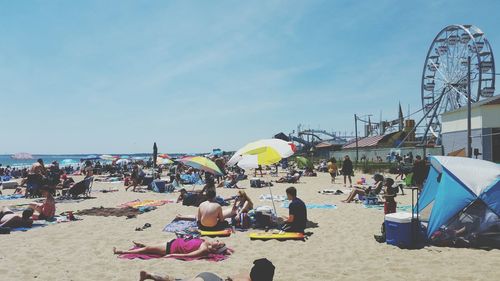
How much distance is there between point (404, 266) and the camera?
18.2 feet

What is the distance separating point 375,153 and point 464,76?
11.8 meters

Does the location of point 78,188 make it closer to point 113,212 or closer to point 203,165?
point 113,212

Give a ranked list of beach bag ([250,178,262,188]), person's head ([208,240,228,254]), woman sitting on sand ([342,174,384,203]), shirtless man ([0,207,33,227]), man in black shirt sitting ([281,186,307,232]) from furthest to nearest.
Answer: beach bag ([250,178,262,188]) → woman sitting on sand ([342,174,384,203]) → shirtless man ([0,207,33,227]) → man in black shirt sitting ([281,186,307,232]) → person's head ([208,240,228,254])

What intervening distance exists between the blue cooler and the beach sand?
202 mm

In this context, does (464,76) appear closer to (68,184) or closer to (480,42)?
(480,42)

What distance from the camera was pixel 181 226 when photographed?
841cm

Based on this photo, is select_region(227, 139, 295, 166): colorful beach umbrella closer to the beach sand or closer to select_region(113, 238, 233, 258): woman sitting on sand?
the beach sand

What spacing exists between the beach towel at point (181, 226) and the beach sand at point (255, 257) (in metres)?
0.23

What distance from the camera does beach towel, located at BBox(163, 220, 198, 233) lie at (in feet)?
26.3

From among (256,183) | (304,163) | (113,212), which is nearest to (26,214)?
(113,212)

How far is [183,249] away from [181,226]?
8.07 feet

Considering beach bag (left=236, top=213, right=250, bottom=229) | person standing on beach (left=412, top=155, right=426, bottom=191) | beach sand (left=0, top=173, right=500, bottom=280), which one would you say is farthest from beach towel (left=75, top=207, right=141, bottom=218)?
person standing on beach (left=412, top=155, right=426, bottom=191)

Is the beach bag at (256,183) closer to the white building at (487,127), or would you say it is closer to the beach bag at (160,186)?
the beach bag at (160,186)

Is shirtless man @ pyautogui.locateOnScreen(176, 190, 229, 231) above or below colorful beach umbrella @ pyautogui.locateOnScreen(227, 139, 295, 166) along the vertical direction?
below
